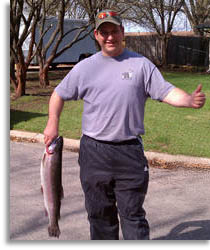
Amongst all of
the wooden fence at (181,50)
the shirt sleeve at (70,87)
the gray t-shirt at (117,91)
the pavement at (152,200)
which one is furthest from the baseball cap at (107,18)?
the wooden fence at (181,50)

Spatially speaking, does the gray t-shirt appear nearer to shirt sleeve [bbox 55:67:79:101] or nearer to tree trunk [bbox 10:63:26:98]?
shirt sleeve [bbox 55:67:79:101]

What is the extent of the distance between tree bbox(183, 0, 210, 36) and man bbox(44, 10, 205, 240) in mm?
28526

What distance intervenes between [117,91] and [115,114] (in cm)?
17

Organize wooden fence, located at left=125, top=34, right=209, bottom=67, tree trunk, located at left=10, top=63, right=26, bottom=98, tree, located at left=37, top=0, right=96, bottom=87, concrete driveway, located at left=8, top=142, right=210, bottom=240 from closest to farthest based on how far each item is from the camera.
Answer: concrete driveway, located at left=8, top=142, right=210, bottom=240
tree trunk, located at left=10, top=63, right=26, bottom=98
tree, located at left=37, top=0, right=96, bottom=87
wooden fence, located at left=125, top=34, right=209, bottom=67

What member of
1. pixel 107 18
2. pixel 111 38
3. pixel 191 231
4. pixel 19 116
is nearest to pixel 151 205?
pixel 191 231

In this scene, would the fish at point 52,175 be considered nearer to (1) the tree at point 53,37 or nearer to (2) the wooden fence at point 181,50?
(1) the tree at point 53,37

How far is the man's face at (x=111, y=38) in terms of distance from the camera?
3383 mm

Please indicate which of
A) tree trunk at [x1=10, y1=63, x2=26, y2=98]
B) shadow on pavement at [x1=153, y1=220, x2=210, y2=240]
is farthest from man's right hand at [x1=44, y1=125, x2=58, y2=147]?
tree trunk at [x1=10, y1=63, x2=26, y2=98]

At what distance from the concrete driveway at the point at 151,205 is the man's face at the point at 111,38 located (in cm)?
193

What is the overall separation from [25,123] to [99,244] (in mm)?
6750

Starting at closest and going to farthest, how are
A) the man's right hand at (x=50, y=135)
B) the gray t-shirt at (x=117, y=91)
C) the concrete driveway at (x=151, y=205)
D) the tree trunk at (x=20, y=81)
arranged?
1. the gray t-shirt at (x=117, y=91)
2. the man's right hand at (x=50, y=135)
3. the concrete driveway at (x=151, y=205)
4. the tree trunk at (x=20, y=81)

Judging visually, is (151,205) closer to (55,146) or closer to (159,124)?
(55,146)

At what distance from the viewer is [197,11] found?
3145cm

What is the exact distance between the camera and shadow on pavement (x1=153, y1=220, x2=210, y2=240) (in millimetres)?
4387
